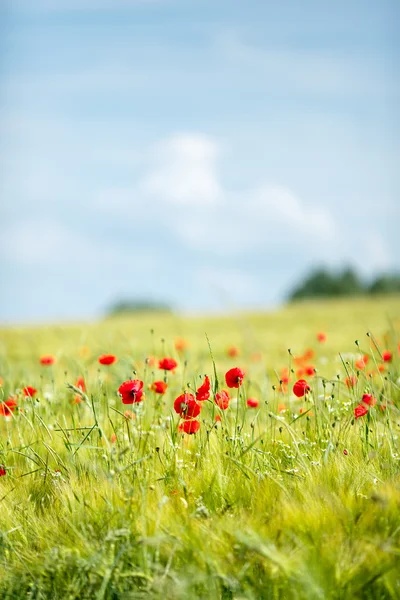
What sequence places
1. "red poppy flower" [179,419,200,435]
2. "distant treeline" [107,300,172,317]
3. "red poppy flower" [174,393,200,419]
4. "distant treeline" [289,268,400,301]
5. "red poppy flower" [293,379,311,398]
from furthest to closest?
"distant treeline" [289,268,400,301] < "distant treeline" [107,300,172,317] < "red poppy flower" [293,379,311,398] < "red poppy flower" [179,419,200,435] < "red poppy flower" [174,393,200,419]

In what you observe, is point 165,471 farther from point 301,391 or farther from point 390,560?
point 390,560

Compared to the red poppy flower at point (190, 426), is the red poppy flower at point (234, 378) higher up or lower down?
higher up

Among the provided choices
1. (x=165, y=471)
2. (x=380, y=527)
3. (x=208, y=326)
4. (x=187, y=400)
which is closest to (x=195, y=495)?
(x=165, y=471)

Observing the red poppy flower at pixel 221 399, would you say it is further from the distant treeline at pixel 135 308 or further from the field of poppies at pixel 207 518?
the distant treeline at pixel 135 308

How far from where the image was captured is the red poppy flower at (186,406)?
2808 millimetres

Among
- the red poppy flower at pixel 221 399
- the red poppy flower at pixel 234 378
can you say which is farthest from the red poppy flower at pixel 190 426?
the red poppy flower at pixel 234 378

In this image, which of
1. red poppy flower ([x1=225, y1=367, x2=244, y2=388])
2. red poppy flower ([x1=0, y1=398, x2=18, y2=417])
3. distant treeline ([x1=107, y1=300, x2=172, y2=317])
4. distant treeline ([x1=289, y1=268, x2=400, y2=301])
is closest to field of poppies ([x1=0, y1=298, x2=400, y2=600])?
red poppy flower ([x1=225, y1=367, x2=244, y2=388])

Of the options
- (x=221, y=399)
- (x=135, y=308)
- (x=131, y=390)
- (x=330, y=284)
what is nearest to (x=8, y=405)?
(x=131, y=390)

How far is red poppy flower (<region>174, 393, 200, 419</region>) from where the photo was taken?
111 inches

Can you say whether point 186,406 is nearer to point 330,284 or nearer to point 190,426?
point 190,426

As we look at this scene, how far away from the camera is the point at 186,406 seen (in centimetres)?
274

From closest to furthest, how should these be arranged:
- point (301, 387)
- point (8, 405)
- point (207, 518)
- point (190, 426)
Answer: point (207, 518), point (190, 426), point (301, 387), point (8, 405)

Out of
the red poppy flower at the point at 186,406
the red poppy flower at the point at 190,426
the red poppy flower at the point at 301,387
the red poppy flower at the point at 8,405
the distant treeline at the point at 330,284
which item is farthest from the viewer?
the distant treeline at the point at 330,284

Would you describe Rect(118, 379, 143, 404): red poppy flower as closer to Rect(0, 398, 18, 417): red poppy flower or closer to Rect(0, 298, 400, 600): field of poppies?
Rect(0, 298, 400, 600): field of poppies
